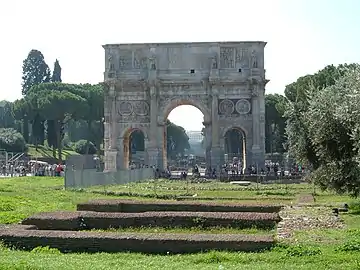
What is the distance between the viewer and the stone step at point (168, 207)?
17.2 metres

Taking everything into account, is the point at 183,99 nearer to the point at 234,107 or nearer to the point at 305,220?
the point at 234,107

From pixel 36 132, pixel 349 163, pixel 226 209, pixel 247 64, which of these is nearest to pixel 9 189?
pixel 226 209

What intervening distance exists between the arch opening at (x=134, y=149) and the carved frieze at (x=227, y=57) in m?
7.98

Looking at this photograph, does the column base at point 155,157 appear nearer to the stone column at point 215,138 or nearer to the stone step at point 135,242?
the stone column at point 215,138

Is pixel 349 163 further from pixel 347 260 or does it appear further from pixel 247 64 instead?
pixel 247 64

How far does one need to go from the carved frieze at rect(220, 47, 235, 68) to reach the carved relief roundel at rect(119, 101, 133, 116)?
24.3 ft

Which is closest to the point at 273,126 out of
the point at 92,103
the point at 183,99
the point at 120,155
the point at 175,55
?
the point at 92,103

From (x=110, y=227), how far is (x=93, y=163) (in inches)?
1382

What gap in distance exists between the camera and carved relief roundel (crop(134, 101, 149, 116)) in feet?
160

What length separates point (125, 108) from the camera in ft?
161

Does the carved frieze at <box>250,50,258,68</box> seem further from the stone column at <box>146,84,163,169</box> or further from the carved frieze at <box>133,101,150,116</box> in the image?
the carved frieze at <box>133,101,150,116</box>

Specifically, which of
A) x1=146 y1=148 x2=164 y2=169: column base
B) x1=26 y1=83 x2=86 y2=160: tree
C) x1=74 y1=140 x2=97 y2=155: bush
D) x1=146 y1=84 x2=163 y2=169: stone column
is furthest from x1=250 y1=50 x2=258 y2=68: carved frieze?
x1=74 y1=140 x2=97 y2=155: bush

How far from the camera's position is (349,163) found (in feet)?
59.0

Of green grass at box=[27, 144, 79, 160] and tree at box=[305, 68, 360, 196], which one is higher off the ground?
green grass at box=[27, 144, 79, 160]
